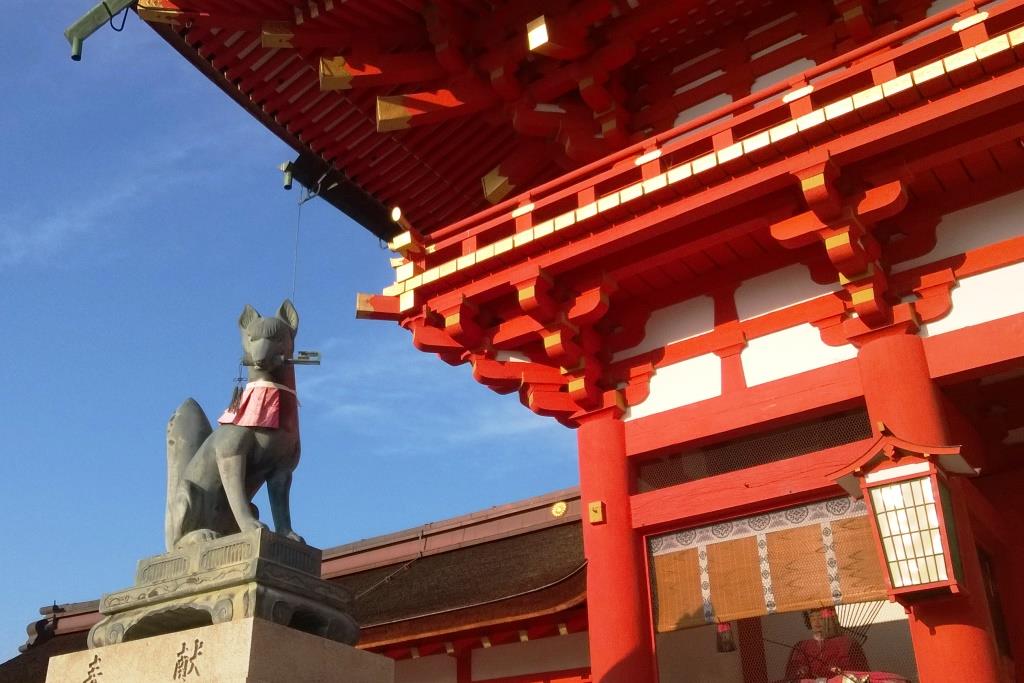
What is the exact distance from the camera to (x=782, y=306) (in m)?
7.68

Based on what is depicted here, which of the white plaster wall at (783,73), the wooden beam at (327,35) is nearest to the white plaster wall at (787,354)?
the white plaster wall at (783,73)

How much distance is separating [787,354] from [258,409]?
4058mm

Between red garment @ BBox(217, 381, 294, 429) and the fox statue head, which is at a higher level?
the fox statue head

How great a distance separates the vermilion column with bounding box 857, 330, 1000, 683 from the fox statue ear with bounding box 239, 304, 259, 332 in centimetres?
433

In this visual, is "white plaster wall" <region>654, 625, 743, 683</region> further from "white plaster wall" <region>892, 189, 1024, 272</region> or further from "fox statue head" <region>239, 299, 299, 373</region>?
"fox statue head" <region>239, 299, 299, 373</region>

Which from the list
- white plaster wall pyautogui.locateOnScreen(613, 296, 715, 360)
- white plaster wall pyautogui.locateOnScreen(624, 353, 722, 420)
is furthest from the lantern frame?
white plaster wall pyautogui.locateOnScreen(613, 296, 715, 360)

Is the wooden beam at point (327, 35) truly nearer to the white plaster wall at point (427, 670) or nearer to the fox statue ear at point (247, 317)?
the fox statue ear at point (247, 317)

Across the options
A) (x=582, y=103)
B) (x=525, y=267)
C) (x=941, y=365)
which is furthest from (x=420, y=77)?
(x=941, y=365)

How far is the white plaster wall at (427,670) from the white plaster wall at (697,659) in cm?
251

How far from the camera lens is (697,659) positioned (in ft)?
31.2

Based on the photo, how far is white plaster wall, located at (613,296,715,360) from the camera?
806cm

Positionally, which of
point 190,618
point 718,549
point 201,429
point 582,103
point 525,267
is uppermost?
point 582,103

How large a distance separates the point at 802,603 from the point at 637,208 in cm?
317

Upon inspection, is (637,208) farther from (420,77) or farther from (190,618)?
(190,618)
